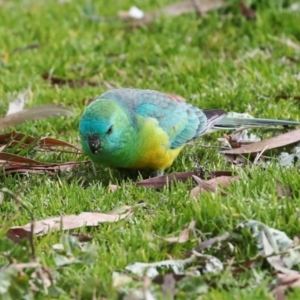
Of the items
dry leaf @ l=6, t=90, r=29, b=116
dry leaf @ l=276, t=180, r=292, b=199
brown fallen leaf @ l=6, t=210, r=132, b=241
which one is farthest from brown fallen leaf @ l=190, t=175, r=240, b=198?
dry leaf @ l=6, t=90, r=29, b=116

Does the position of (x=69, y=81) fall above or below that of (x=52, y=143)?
below

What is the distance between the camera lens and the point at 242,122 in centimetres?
617

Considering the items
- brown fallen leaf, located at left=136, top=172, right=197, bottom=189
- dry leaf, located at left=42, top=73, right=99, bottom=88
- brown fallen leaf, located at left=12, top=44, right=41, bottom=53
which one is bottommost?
brown fallen leaf, located at left=12, top=44, right=41, bottom=53

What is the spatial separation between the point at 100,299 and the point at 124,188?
1.42 m

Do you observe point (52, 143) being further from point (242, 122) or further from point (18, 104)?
point (242, 122)

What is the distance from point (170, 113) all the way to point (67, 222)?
1.54 metres

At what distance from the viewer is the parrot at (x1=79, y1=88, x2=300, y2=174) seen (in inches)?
208

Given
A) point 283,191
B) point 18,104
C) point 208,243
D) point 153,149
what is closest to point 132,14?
point 18,104

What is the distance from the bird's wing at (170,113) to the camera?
223 inches

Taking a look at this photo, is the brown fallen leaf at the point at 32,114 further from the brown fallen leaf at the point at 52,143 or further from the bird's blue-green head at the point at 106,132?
the bird's blue-green head at the point at 106,132

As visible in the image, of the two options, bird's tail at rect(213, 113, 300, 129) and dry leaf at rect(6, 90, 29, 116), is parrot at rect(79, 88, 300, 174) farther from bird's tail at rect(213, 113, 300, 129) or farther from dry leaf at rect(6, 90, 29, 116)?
dry leaf at rect(6, 90, 29, 116)

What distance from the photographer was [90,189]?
512 cm

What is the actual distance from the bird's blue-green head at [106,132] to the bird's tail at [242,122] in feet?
3.14

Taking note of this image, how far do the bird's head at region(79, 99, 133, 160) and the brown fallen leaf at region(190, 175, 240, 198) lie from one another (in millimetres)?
605
